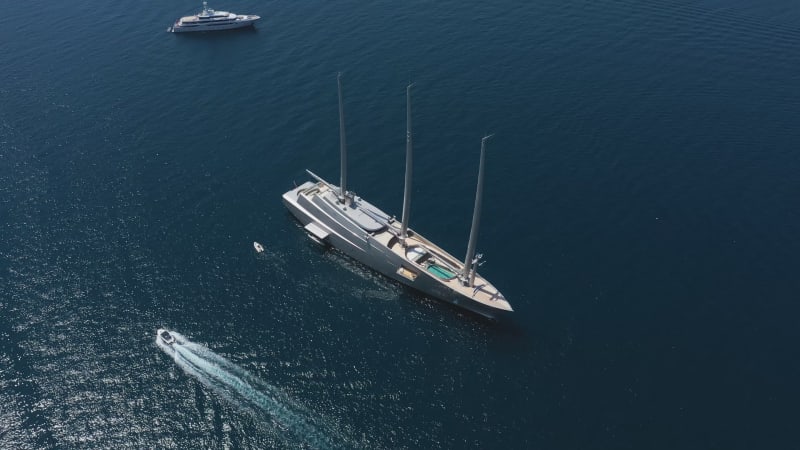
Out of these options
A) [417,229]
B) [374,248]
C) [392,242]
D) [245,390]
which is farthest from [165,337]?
[417,229]

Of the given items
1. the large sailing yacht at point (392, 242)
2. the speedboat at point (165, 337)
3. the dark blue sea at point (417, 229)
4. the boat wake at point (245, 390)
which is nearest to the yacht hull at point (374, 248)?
the large sailing yacht at point (392, 242)

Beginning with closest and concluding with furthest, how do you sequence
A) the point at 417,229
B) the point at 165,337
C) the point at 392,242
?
1. the point at 165,337
2. the point at 392,242
3. the point at 417,229

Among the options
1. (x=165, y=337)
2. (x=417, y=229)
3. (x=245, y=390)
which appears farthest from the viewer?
(x=417, y=229)

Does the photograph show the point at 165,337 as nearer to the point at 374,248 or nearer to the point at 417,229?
the point at 374,248

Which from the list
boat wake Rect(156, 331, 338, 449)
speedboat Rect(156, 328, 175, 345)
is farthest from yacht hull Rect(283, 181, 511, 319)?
speedboat Rect(156, 328, 175, 345)

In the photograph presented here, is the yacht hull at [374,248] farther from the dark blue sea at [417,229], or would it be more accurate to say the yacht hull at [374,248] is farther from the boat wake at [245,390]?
the boat wake at [245,390]

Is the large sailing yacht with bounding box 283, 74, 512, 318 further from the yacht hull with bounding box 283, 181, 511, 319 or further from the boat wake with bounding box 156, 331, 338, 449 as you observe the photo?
the boat wake with bounding box 156, 331, 338, 449

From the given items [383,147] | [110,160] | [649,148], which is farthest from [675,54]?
[110,160]
